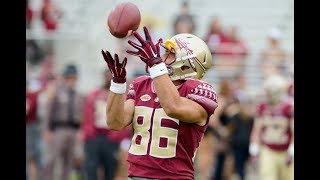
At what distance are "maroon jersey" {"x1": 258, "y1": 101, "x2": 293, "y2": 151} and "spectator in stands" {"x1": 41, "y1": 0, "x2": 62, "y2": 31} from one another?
16.0 ft

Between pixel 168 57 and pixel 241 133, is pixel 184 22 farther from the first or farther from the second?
pixel 168 57

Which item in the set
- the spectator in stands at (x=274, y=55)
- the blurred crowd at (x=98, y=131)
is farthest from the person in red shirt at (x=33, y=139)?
the spectator in stands at (x=274, y=55)

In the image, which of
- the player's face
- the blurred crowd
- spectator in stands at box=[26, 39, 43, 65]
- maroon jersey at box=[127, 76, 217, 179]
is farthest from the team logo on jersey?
spectator in stands at box=[26, 39, 43, 65]

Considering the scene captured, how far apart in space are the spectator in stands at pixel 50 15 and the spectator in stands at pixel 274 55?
11.5 ft

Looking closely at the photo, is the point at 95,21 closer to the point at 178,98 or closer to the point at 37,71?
the point at 37,71

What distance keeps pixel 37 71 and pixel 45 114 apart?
1500 mm

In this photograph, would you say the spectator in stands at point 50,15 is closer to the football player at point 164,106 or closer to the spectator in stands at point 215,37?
the spectator in stands at point 215,37

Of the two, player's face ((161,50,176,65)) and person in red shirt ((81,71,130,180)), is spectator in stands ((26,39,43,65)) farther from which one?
player's face ((161,50,176,65))

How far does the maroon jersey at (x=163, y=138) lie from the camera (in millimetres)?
6109

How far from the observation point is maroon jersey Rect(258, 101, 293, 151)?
11969 mm

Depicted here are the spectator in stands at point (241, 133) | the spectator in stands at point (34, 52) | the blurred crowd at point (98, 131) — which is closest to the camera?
the blurred crowd at point (98, 131)
